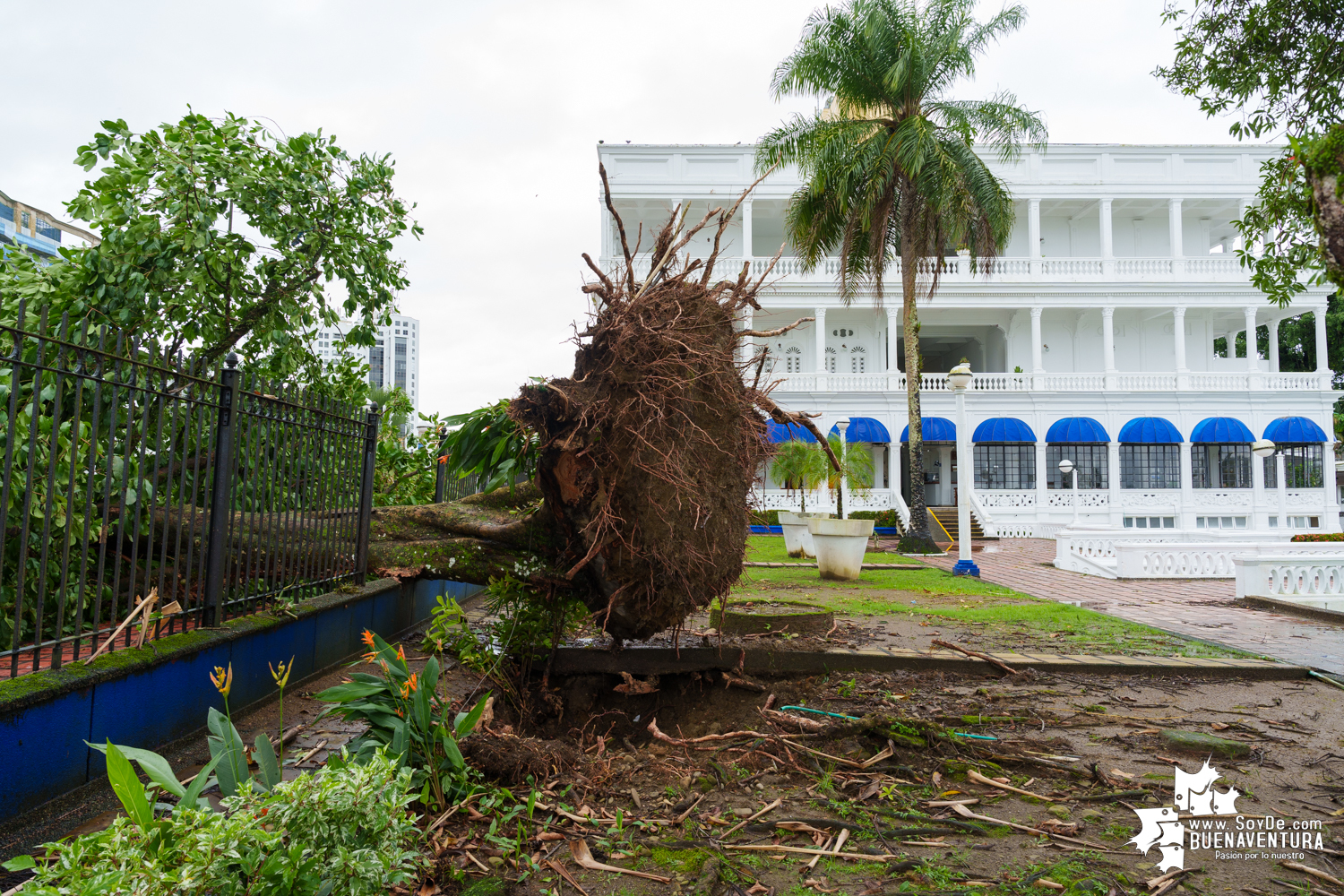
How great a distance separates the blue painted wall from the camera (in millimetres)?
2533

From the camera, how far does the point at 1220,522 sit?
2527 cm

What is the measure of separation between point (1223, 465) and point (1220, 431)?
10.7 ft

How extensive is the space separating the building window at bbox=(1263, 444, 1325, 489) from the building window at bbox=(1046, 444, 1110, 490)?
19.4 ft

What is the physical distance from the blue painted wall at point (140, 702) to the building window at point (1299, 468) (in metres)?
32.7

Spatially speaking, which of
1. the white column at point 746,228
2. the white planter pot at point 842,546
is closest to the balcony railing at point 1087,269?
the white column at point 746,228

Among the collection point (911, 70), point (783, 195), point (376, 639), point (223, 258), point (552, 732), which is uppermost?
point (783, 195)

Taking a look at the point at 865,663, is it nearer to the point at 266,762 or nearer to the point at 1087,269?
the point at 266,762

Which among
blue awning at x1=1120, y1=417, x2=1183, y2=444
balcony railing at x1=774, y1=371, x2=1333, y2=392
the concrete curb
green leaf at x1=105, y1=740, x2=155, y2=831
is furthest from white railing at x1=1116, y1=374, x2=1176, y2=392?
green leaf at x1=105, y1=740, x2=155, y2=831

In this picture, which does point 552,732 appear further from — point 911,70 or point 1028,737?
point 911,70

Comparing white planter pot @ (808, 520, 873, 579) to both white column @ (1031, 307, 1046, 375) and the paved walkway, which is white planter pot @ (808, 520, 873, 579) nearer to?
the paved walkway

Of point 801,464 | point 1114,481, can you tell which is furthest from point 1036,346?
point 801,464

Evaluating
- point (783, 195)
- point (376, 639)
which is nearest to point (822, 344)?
point (783, 195)

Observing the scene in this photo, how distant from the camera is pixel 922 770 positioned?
127 inches

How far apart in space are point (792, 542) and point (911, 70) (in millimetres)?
11148
